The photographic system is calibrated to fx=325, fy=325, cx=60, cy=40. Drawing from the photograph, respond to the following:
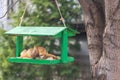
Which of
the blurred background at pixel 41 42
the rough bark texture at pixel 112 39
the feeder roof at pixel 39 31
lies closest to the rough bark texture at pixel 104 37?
the rough bark texture at pixel 112 39

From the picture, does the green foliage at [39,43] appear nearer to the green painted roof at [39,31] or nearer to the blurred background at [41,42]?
the blurred background at [41,42]

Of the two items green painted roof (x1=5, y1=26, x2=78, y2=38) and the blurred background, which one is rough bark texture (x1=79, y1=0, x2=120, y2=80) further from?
the blurred background

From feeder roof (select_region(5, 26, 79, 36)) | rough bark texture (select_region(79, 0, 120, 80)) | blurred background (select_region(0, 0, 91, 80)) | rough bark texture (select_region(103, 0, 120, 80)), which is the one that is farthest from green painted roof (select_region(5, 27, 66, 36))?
blurred background (select_region(0, 0, 91, 80))

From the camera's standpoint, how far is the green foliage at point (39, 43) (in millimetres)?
4555

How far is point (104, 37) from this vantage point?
2512 mm

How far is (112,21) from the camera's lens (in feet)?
7.98

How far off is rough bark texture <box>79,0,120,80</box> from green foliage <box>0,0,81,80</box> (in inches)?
67.4

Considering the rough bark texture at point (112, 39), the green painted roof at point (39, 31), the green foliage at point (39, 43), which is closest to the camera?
the rough bark texture at point (112, 39)

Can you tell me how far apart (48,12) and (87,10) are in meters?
1.80

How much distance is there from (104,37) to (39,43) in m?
2.12

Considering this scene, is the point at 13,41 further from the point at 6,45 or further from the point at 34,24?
the point at 34,24

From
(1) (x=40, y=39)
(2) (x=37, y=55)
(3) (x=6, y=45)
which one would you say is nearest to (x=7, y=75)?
(3) (x=6, y=45)

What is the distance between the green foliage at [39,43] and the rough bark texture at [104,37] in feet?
5.62

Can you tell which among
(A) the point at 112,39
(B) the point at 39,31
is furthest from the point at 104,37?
(B) the point at 39,31
